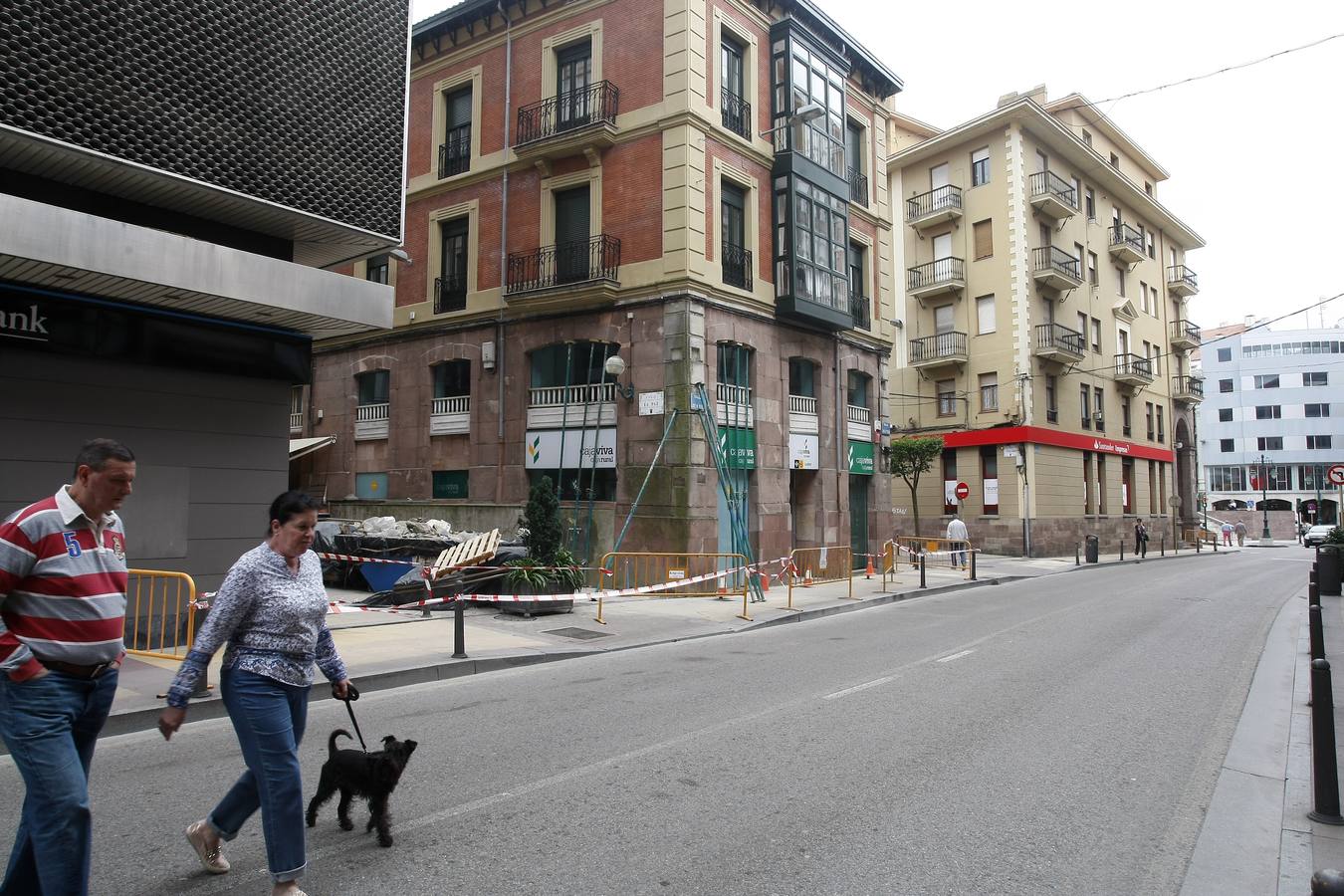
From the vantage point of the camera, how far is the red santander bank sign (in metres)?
32.1

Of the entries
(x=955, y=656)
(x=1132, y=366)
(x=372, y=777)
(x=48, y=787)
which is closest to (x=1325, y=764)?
(x=372, y=777)

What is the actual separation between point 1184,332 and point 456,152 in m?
42.0

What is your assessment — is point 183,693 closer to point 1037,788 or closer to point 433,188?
point 1037,788

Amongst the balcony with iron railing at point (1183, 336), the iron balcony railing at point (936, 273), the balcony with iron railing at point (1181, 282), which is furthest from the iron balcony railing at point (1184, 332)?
the iron balcony railing at point (936, 273)

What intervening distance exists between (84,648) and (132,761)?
132 inches

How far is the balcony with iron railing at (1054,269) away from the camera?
108 feet

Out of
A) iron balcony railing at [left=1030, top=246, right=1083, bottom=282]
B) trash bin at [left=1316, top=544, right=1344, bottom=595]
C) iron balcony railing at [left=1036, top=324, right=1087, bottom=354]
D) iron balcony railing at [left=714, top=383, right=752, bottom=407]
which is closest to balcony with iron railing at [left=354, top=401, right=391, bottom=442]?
iron balcony railing at [left=714, top=383, right=752, bottom=407]

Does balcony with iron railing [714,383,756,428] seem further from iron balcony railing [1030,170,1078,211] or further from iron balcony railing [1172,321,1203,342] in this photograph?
iron balcony railing [1172,321,1203,342]

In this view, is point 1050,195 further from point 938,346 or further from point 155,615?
point 155,615

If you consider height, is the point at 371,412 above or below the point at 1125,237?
below

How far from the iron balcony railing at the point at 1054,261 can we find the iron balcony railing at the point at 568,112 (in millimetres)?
21085

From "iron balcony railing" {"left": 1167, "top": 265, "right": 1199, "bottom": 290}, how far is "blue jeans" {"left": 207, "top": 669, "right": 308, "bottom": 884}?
5202 centimetres

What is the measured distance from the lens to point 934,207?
116 feet

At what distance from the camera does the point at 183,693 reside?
3529mm
